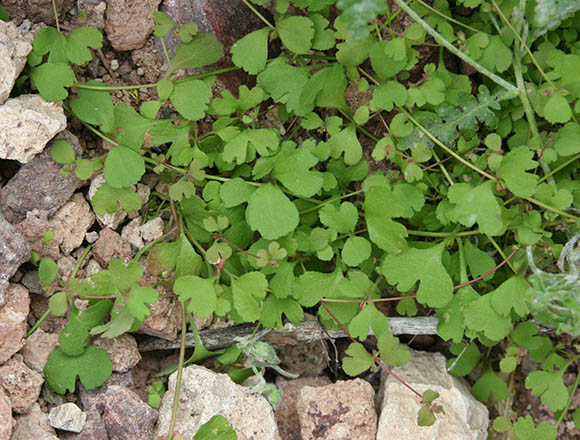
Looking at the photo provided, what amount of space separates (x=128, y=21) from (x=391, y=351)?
6.48ft

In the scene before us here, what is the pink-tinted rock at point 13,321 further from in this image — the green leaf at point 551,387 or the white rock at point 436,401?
the green leaf at point 551,387

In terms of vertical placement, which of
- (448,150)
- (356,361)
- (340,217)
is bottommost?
(356,361)

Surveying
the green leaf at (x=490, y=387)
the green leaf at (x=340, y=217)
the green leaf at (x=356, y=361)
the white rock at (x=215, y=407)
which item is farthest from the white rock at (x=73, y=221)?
the green leaf at (x=490, y=387)

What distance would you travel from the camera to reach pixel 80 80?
2967 mm

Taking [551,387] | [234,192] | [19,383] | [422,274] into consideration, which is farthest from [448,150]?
[19,383]

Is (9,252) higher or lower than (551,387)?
higher

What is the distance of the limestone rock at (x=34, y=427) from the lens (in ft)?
8.55

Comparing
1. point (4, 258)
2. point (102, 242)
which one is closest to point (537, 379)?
point (102, 242)

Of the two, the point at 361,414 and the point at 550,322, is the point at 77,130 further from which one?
the point at 550,322

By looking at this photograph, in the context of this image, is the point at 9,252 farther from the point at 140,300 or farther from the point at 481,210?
the point at 481,210

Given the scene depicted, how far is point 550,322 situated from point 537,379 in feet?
1.29

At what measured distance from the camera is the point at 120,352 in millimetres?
2824

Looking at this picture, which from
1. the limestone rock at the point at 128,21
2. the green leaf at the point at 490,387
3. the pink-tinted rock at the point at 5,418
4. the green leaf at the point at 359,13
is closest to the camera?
the green leaf at the point at 359,13

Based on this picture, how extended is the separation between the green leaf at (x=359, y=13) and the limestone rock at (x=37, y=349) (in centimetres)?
191
